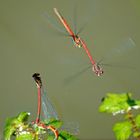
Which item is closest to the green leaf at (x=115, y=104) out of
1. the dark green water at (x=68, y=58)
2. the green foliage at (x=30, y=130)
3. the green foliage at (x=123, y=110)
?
the green foliage at (x=123, y=110)

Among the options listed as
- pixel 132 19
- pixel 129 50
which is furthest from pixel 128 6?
pixel 129 50

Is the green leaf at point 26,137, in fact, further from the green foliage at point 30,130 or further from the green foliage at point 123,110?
the green foliage at point 123,110

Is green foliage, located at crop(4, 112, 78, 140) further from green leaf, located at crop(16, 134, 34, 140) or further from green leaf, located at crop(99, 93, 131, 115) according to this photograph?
green leaf, located at crop(99, 93, 131, 115)

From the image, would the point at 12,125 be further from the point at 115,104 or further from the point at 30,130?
the point at 115,104

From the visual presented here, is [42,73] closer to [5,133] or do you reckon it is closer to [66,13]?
[66,13]

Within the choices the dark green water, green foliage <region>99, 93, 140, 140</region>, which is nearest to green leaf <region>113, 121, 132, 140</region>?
green foliage <region>99, 93, 140, 140</region>

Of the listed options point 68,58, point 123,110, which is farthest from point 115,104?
point 68,58
